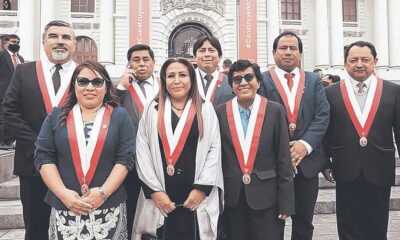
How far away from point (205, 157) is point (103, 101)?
2.98 feet

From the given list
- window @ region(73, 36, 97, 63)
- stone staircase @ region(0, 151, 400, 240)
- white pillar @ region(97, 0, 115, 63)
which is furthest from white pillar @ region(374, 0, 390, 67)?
stone staircase @ region(0, 151, 400, 240)

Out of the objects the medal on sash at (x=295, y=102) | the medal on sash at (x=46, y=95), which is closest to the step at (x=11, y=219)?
the medal on sash at (x=46, y=95)

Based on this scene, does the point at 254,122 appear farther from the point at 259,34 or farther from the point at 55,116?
the point at 259,34

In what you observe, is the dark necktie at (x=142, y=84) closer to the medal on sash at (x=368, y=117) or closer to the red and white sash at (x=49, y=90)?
the red and white sash at (x=49, y=90)

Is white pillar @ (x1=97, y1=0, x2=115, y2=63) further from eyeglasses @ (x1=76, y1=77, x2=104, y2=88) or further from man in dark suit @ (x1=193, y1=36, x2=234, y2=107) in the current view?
eyeglasses @ (x1=76, y1=77, x2=104, y2=88)

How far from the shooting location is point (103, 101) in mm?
3033

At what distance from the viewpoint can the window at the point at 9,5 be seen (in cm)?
2605

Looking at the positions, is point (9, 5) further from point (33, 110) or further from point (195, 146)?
point (195, 146)

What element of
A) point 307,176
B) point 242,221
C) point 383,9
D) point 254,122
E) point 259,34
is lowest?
point 242,221

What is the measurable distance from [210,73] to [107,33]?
22132mm

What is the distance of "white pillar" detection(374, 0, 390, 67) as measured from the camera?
28297 mm

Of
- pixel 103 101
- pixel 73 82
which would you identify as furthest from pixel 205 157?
pixel 73 82

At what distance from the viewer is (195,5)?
2562 centimetres

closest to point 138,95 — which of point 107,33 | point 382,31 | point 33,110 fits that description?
point 33,110
